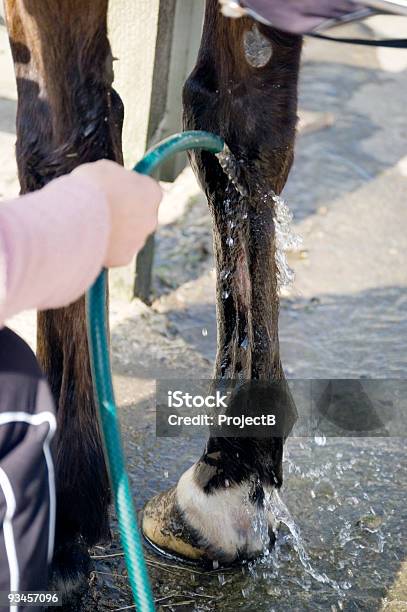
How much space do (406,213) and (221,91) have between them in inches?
82.4

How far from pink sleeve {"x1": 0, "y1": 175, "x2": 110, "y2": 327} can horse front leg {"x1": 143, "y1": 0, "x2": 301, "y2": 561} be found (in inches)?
26.2

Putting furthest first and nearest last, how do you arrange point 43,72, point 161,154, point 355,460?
point 355,460, point 43,72, point 161,154

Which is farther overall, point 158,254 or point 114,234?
point 158,254

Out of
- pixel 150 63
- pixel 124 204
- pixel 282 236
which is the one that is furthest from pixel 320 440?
pixel 124 204

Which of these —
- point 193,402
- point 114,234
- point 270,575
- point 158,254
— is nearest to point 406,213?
point 158,254

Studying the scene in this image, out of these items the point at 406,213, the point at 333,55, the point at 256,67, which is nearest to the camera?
the point at 256,67

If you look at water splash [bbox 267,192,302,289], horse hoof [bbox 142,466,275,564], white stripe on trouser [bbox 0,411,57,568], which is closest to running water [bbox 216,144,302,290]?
water splash [bbox 267,192,302,289]

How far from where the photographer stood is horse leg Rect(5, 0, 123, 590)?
5.38 ft

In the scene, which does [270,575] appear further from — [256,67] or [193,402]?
[256,67]

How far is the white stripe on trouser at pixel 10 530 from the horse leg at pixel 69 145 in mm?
443

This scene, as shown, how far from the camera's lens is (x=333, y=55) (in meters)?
5.25

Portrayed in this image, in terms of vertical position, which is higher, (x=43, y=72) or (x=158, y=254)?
(x=43, y=72)

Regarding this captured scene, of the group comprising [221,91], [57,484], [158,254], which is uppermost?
[221,91]

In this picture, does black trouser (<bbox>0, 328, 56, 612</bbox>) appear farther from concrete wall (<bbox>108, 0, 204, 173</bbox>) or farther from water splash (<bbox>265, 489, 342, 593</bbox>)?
concrete wall (<bbox>108, 0, 204, 173</bbox>)
